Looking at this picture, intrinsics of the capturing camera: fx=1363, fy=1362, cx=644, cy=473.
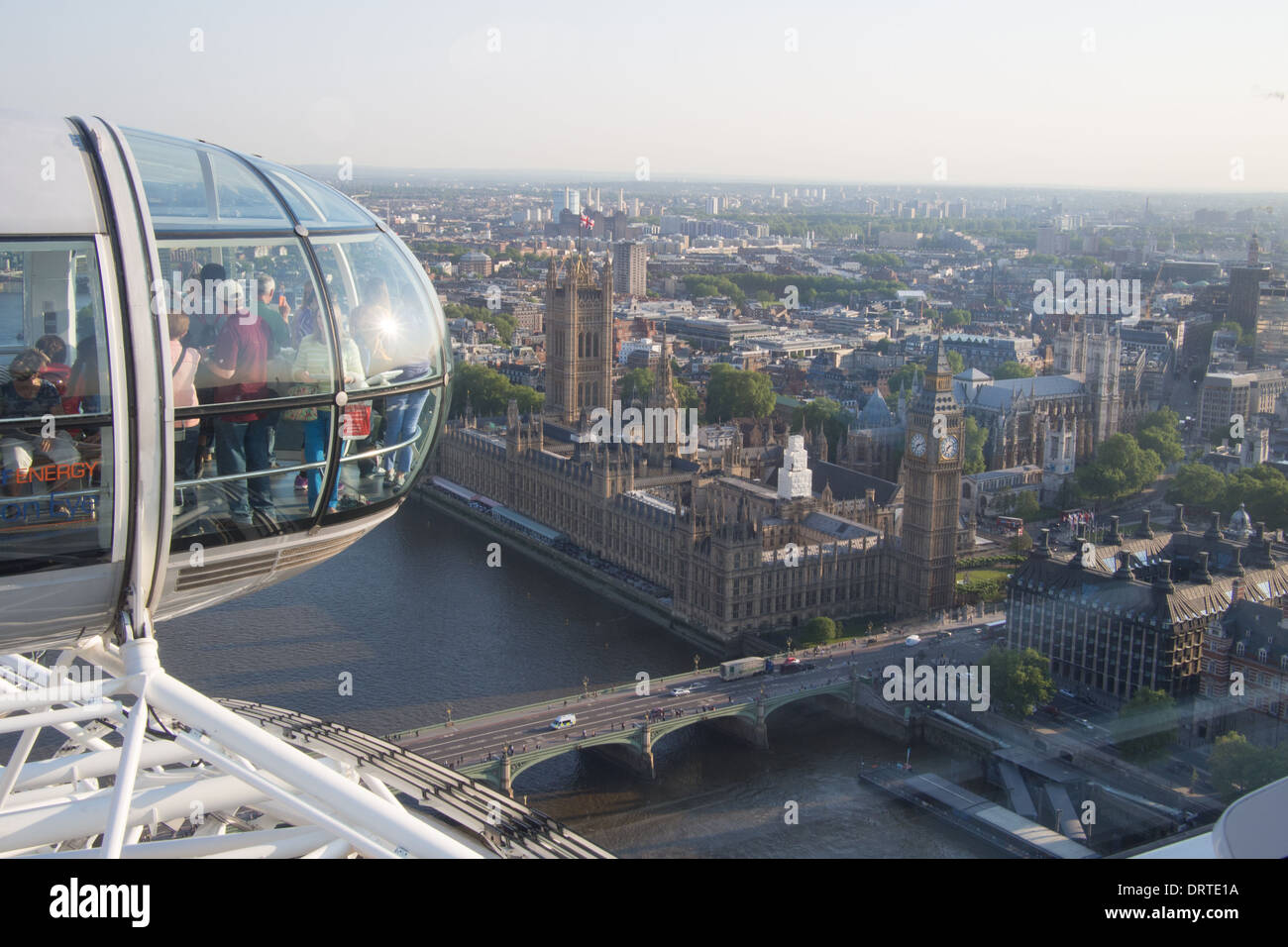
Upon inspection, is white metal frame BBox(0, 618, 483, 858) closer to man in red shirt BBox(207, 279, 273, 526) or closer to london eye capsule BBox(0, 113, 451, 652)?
london eye capsule BBox(0, 113, 451, 652)

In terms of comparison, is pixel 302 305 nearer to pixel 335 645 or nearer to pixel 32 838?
pixel 32 838

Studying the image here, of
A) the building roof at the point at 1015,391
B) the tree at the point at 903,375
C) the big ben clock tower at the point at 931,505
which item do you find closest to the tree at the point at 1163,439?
the building roof at the point at 1015,391

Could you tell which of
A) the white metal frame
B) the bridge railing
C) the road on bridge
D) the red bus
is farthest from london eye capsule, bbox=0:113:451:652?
the red bus

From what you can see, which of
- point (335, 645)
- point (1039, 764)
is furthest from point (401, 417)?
point (335, 645)

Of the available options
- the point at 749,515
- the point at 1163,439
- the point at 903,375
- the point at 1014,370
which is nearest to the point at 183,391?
the point at 749,515

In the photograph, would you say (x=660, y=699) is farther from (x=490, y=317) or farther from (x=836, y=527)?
(x=490, y=317)

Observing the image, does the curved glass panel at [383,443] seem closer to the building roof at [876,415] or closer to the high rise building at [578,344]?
the building roof at [876,415]
